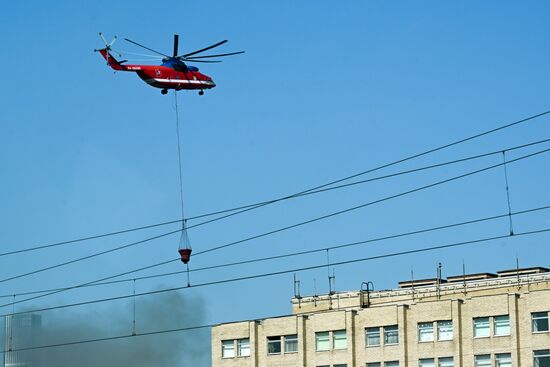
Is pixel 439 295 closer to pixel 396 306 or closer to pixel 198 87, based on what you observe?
pixel 396 306

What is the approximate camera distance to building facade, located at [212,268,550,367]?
326 feet

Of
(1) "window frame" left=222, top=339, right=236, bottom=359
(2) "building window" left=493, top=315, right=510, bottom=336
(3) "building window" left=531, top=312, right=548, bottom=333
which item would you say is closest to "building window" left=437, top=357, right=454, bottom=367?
(2) "building window" left=493, top=315, right=510, bottom=336

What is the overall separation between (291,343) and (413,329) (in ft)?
36.5

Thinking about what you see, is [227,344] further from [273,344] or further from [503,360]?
[503,360]

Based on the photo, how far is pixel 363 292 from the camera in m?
116

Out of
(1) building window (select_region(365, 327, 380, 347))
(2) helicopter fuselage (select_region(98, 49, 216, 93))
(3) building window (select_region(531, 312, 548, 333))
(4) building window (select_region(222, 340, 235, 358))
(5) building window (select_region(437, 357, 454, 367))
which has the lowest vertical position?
(5) building window (select_region(437, 357, 454, 367))

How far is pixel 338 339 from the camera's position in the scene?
10862 cm

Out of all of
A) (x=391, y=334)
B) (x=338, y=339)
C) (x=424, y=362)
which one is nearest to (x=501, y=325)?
(x=424, y=362)

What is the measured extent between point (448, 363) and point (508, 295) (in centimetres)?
748

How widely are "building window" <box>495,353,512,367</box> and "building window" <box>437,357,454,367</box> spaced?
392 cm

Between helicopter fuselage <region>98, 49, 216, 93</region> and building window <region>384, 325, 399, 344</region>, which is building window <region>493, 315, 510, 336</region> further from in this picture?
helicopter fuselage <region>98, 49, 216, 93</region>

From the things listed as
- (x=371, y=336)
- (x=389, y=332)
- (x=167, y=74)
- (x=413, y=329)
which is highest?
(x=167, y=74)

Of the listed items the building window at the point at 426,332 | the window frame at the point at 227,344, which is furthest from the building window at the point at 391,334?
the window frame at the point at 227,344

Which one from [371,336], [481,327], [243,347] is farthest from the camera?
[243,347]
